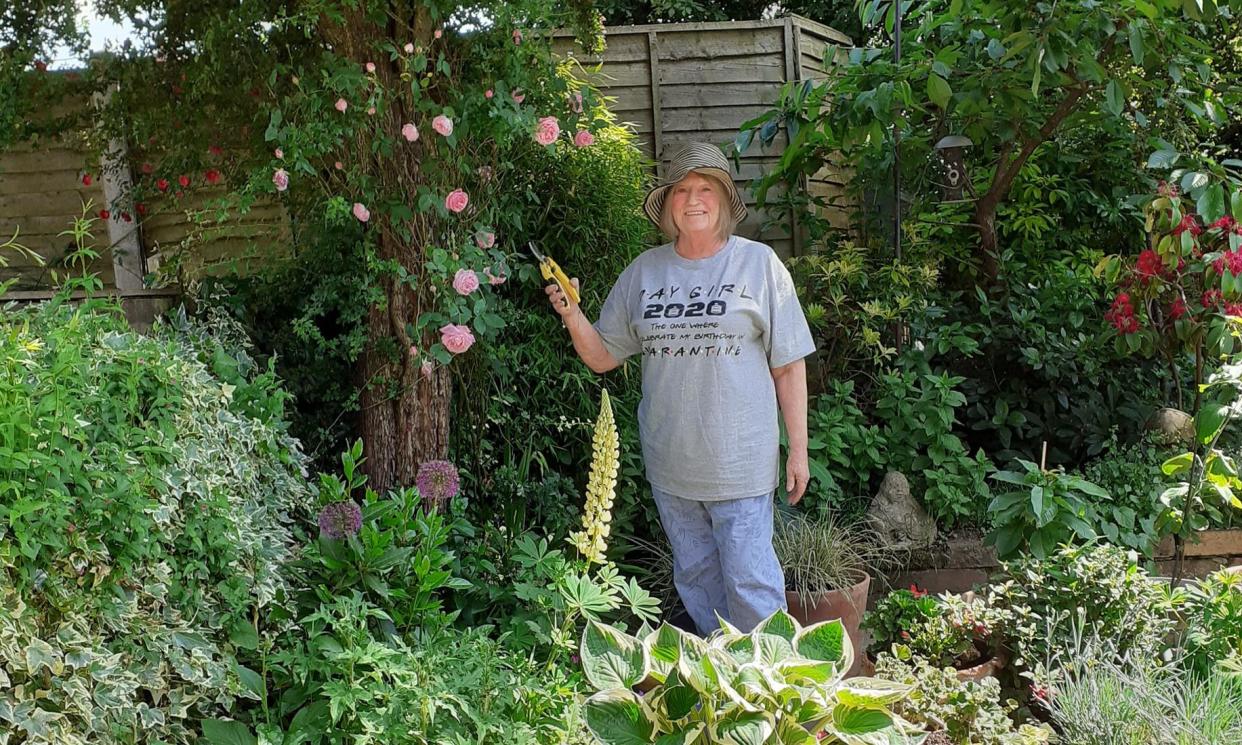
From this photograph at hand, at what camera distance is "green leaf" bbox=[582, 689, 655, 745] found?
1.79m

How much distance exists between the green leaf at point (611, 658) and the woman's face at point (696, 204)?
1199 millimetres

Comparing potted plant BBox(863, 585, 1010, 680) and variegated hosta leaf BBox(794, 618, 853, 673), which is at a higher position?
variegated hosta leaf BBox(794, 618, 853, 673)

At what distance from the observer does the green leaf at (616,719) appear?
1.79 m

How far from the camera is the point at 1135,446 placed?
3.91 metres

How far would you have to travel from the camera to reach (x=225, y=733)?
193 cm

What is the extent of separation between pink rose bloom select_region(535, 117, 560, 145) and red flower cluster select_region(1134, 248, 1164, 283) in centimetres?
227

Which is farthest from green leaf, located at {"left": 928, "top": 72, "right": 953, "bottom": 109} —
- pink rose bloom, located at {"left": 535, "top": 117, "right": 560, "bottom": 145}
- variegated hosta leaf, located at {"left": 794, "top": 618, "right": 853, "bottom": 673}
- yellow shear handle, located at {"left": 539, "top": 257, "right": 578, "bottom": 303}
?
variegated hosta leaf, located at {"left": 794, "top": 618, "right": 853, "bottom": 673}

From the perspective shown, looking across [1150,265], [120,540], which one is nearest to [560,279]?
[120,540]

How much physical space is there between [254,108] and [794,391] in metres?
1.95

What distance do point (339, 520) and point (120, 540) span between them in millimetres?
525

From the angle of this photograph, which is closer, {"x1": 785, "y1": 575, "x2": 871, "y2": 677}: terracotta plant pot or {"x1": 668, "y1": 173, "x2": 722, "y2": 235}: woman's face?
{"x1": 668, "y1": 173, "x2": 722, "y2": 235}: woman's face

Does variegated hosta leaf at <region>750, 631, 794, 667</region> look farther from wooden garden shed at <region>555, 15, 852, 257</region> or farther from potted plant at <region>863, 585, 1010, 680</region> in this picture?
wooden garden shed at <region>555, 15, 852, 257</region>

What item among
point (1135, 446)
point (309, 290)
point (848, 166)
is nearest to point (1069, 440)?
point (1135, 446)

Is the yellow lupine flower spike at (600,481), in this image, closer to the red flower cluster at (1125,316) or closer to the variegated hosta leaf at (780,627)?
the variegated hosta leaf at (780,627)
